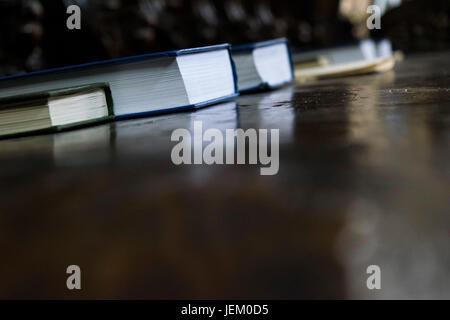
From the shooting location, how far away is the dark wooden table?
0.20 metres

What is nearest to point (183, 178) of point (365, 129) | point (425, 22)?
point (365, 129)

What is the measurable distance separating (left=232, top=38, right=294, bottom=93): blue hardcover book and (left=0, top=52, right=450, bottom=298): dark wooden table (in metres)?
0.67

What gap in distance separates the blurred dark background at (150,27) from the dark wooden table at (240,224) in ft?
2.88

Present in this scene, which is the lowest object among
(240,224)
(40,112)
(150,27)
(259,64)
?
(240,224)

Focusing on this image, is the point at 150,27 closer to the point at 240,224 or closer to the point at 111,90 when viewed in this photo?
the point at 111,90

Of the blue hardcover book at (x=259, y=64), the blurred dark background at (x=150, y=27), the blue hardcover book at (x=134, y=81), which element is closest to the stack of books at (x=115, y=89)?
the blue hardcover book at (x=134, y=81)

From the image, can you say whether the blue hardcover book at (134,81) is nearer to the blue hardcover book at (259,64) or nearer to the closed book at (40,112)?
the closed book at (40,112)

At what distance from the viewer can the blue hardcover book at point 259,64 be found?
1049 mm

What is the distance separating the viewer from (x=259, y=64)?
1.08m

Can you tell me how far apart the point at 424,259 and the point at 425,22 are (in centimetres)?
502

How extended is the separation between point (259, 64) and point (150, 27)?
0.65 metres

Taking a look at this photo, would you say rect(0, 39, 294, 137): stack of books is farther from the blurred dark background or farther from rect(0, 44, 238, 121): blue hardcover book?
the blurred dark background

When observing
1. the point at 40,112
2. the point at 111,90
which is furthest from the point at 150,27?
the point at 40,112

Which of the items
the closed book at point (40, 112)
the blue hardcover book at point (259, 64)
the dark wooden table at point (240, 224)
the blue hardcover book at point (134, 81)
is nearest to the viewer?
the dark wooden table at point (240, 224)
